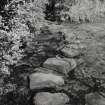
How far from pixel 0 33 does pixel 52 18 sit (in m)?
2.17

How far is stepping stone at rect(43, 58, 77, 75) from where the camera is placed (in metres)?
3.84

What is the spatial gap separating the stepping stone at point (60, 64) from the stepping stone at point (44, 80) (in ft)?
0.61

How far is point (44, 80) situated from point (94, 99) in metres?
0.72

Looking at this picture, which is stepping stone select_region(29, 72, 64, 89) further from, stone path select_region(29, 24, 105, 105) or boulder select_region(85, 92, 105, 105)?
boulder select_region(85, 92, 105, 105)

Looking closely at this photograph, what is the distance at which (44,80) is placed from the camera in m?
3.50

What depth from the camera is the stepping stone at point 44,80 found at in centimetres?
342

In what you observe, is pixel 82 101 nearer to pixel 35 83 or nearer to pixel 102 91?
pixel 102 91

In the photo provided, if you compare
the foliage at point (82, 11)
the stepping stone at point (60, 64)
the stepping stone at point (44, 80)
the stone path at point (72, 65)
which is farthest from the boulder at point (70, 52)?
the foliage at point (82, 11)

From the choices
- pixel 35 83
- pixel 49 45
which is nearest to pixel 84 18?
pixel 49 45

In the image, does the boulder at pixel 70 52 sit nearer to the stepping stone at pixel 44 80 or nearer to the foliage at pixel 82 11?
the stepping stone at pixel 44 80

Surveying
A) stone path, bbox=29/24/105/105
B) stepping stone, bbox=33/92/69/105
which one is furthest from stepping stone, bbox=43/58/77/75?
stepping stone, bbox=33/92/69/105

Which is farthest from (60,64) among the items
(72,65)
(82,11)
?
(82,11)

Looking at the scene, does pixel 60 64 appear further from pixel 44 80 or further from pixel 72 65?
pixel 44 80

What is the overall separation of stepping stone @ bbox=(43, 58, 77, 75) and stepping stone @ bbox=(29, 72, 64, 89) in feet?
0.61
